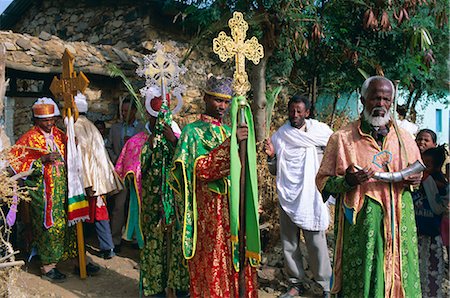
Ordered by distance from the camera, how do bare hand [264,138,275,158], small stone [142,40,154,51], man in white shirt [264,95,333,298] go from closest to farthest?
bare hand [264,138,275,158] < man in white shirt [264,95,333,298] < small stone [142,40,154,51]

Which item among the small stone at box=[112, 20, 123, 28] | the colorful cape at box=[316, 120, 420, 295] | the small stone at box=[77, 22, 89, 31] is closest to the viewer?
the colorful cape at box=[316, 120, 420, 295]

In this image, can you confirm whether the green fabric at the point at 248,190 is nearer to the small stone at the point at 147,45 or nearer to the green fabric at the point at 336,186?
the green fabric at the point at 336,186

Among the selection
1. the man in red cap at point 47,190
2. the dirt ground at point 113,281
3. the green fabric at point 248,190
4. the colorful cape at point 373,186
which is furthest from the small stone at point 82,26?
the colorful cape at point 373,186

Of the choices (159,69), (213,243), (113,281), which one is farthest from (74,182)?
(213,243)

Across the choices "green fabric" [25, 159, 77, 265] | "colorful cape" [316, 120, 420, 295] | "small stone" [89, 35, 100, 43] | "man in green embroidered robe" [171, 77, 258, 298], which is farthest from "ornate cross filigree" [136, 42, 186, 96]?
"small stone" [89, 35, 100, 43]

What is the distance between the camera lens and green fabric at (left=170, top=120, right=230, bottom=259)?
407 cm

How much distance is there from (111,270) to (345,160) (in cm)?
380

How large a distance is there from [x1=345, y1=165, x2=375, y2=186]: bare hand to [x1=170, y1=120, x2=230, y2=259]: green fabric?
1189mm

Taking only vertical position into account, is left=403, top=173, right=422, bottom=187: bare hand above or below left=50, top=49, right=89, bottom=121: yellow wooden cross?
below

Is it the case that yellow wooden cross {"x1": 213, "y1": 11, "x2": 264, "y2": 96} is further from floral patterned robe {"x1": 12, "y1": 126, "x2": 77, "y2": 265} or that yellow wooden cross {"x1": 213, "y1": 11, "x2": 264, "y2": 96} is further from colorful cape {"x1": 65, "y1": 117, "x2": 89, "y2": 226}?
floral patterned robe {"x1": 12, "y1": 126, "x2": 77, "y2": 265}

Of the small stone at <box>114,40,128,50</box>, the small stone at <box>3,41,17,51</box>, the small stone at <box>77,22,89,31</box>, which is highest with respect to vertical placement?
the small stone at <box>77,22,89,31</box>

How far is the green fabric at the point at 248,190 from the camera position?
11.9 feet

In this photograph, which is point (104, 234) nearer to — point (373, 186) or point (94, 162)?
point (94, 162)

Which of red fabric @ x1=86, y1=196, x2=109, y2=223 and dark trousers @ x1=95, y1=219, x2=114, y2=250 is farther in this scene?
dark trousers @ x1=95, y1=219, x2=114, y2=250
